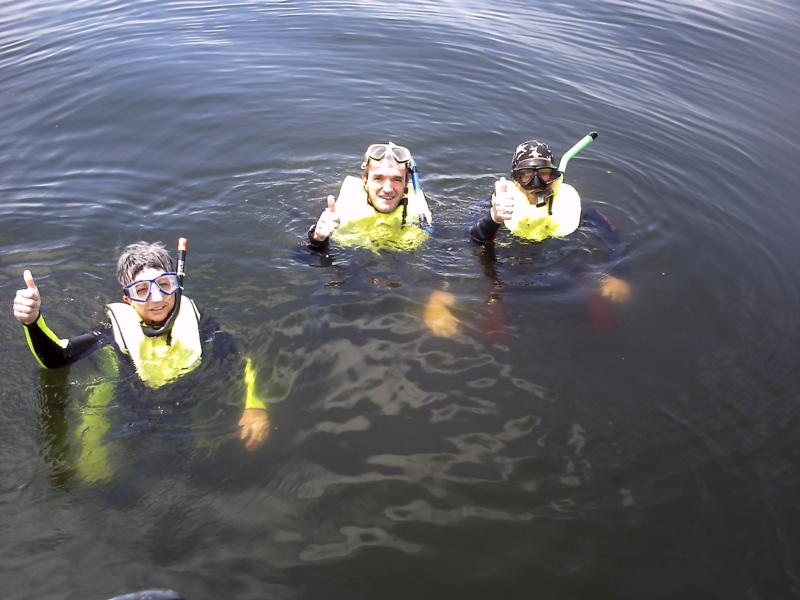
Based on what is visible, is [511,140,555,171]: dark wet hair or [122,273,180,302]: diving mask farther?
[511,140,555,171]: dark wet hair

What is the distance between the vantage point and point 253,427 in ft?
13.2

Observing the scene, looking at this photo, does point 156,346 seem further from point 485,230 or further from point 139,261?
point 485,230

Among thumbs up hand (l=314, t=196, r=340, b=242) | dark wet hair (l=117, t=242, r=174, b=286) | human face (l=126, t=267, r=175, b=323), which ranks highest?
thumbs up hand (l=314, t=196, r=340, b=242)

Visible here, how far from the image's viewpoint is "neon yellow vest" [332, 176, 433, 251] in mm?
5902

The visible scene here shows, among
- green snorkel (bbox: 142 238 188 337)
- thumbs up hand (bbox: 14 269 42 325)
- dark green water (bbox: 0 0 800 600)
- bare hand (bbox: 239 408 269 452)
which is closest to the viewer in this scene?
dark green water (bbox: 0 0 800 600)

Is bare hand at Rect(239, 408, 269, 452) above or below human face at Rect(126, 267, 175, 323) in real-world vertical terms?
below

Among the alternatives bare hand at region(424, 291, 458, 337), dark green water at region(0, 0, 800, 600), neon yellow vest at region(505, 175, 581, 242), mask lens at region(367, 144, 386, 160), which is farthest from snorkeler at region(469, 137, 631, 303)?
mask lens at region(367, 144, 386, 160)

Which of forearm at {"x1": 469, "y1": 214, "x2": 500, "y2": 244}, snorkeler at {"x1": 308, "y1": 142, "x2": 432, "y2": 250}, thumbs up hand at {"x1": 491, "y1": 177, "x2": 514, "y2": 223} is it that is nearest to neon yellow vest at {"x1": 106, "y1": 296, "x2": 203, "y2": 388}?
snorkeler at {"x1": 308, "y1": 142, "x2": 432, "y2": 250}

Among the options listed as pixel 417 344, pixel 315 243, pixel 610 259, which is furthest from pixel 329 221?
pixel 610 259

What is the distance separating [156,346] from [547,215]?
356 centimetres

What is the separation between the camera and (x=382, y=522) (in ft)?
11.4

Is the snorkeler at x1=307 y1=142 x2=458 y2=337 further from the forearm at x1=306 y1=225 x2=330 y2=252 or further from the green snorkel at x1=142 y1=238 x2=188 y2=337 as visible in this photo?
the green snorkel at x1=142 y1=238 x2=188 y2=337

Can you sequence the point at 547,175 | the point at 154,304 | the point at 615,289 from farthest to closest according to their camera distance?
the point at 547,175 → the point at 615,289 → the point at 154,304

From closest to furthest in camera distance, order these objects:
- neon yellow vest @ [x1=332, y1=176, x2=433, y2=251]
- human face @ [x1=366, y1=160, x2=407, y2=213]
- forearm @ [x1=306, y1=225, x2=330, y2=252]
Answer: forearm @ [x1=306, y1=225, x2=330, y2=252]
human face @ [x1=366, y1=160, x2=407, y2=213]
neon yellow vest @ [x1=332, y1=176, x2=433, y2=251]
